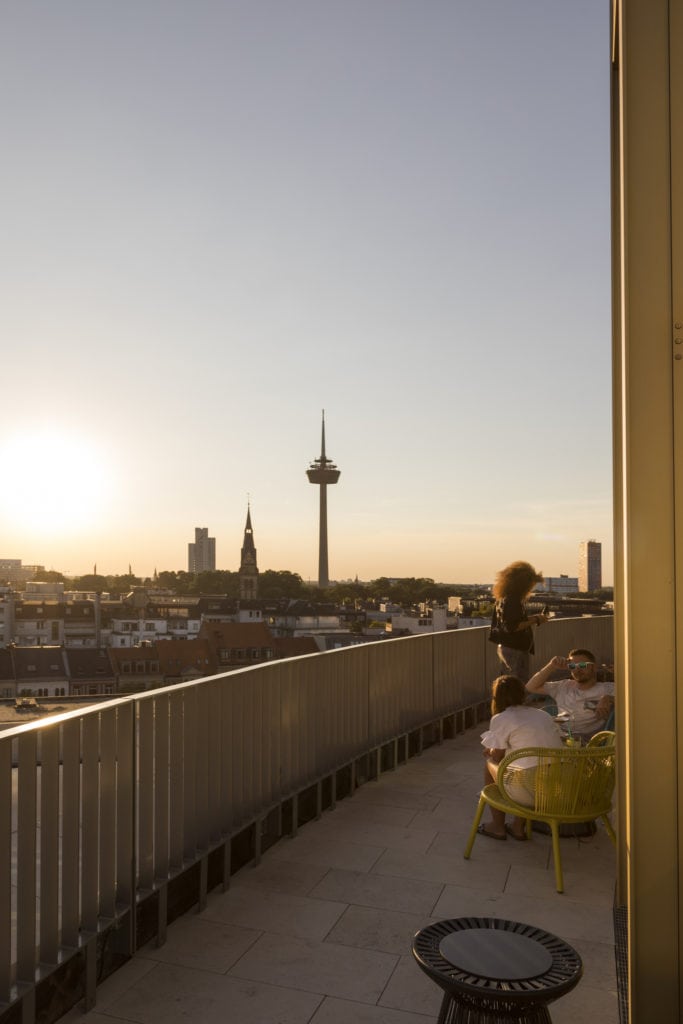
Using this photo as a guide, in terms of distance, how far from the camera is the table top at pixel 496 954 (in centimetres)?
213

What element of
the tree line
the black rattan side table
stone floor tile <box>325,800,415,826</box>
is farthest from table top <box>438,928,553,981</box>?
the tree line

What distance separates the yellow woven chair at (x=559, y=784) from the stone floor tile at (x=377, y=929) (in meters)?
0.98

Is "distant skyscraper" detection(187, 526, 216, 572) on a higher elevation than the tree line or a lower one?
higher

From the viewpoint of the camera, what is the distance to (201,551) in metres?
111

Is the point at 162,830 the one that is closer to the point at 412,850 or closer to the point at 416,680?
the point at 412,850

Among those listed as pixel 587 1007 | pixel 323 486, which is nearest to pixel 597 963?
pixel 587 1007

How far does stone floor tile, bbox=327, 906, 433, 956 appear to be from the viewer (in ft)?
13.1

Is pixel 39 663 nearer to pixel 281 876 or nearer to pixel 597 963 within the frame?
pixel 281 876

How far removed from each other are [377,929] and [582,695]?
282cm

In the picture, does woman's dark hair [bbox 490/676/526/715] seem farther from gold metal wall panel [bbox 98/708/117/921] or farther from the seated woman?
gold metal wall panel [bbox 98/708/117/921]

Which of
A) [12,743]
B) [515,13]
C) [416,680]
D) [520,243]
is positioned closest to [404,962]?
[12,743]

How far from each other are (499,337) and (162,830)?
19.4 meters

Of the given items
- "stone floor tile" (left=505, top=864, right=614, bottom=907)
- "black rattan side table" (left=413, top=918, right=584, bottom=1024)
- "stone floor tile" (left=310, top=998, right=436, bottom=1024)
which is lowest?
"stone floor tile" (left=505, top=864, right=614, bottom=907)

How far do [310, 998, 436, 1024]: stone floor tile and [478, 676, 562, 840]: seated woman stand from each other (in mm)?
1883
